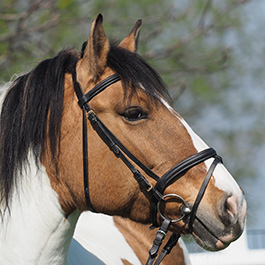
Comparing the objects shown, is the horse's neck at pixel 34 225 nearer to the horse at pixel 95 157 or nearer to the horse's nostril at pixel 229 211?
the horse at pixel 95 157

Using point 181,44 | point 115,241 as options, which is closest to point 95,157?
point 115,241

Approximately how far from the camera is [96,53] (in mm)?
2686

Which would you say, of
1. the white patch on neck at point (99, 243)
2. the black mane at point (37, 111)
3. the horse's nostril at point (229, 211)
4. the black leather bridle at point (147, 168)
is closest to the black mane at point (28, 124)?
the black mane at point (37, 111)

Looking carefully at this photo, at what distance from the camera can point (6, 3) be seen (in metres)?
9.75

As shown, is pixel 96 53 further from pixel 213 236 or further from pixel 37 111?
pixel 213 236

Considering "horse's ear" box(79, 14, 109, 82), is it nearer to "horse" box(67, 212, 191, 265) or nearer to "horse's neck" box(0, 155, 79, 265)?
"horse's neck" box(0, 155, 79, 265)

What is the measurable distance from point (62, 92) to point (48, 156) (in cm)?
34

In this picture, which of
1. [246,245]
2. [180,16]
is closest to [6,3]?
[180,16]

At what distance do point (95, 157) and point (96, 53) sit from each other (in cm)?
54

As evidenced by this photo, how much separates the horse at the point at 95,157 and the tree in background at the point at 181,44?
165 cm

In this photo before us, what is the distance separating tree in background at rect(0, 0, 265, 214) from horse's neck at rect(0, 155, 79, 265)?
1894mm

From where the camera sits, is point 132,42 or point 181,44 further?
point 181,44

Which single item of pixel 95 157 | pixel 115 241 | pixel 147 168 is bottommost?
pixel 115 241

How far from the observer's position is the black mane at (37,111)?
269cm
